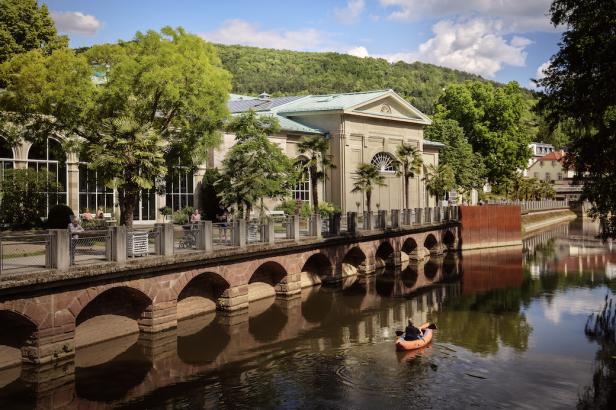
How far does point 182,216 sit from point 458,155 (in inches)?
1619

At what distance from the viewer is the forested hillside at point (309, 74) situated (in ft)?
485

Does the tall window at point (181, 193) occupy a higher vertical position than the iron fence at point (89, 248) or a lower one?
higher

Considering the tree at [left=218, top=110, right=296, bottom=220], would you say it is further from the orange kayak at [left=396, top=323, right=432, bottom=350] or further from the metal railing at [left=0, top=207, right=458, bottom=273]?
the orange kayak at [left=396, top=323, right=432, bottom=350]

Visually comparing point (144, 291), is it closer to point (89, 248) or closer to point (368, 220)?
point (89, 248)

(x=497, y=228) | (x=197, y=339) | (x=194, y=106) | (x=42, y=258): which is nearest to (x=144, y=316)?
(x=197, y=339)

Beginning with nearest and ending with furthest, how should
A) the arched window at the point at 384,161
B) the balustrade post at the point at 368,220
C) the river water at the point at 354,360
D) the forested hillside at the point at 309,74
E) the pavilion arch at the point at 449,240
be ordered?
the river water at the point at 354,360 → the balustrade post at the point at 368,220 → the pavilion arch at the point at 449,240 → the arched window at the point at 384,161 → the forested hillside at the point at 309,74

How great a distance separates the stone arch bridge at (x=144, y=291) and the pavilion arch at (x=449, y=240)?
821 inches

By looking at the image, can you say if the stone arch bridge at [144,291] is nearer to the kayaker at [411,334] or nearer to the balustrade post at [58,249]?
the balustrade post at [58,249]

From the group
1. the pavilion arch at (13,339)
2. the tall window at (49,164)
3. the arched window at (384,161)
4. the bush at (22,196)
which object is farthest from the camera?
A: the arched window at (384,161)

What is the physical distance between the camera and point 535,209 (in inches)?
3514

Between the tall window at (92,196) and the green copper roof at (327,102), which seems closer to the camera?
the tall window at (92,196)

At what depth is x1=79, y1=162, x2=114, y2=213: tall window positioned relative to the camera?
35188mm

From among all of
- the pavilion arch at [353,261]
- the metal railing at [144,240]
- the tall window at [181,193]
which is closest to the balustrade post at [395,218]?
the pavilion arch at [353,261]

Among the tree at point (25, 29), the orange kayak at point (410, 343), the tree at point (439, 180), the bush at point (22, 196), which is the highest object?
the tree at point (25, 29)
